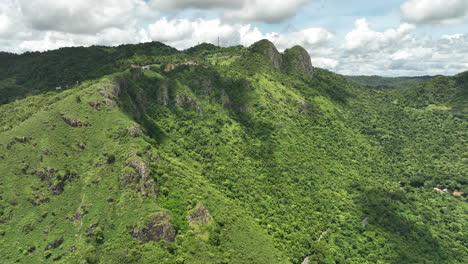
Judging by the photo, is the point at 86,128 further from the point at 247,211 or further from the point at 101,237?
the point at 247,211

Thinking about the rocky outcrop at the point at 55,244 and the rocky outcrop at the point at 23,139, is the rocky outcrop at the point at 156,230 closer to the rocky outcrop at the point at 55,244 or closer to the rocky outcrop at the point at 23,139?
the rocky outcrop at the point at 55,244

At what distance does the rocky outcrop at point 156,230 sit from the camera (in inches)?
3718

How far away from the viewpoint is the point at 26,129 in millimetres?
120250

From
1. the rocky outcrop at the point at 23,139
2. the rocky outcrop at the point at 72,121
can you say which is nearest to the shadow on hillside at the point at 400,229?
the rocky outcrop at the point at 72,121

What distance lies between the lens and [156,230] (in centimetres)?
9675

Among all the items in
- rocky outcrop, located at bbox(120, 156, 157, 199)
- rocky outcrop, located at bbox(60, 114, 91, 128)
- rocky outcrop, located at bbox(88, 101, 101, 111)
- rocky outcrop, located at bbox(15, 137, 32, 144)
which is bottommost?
rocky outcrop, located at bbox(120, 156, 157, 199)

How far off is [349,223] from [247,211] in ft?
217

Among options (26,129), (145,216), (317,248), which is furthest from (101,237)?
(317,248)

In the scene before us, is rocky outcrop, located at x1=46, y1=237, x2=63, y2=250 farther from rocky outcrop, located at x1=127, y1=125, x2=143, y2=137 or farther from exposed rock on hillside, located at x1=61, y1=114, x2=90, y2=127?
exposed rock on hillside, located at x1=61, y1=114, x2=90, y2=127

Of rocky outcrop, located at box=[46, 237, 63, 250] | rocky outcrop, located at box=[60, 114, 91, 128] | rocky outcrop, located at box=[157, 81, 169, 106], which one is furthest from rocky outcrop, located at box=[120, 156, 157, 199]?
rocky outcrop, located at box=[157, 81, 169, 106]

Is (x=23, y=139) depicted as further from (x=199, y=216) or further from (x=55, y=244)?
(x=199, y=216)

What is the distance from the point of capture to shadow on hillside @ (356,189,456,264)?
144250 millimetres

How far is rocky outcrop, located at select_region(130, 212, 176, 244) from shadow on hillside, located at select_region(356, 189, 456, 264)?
4597 inches

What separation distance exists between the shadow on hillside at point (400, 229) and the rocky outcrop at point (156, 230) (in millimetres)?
116766
